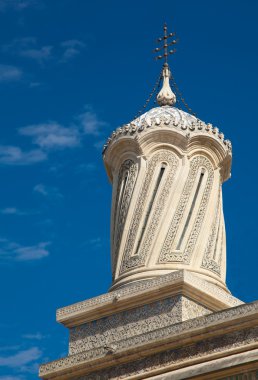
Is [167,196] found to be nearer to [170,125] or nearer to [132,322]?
[170,125]

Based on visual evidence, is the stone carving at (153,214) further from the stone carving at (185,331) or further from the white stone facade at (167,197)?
the stone carving at (185,331)

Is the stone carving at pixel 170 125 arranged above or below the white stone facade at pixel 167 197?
above

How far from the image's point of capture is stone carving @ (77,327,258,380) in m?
16.5

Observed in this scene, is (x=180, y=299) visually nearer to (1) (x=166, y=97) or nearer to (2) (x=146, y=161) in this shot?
(2) (x=146, y=161)

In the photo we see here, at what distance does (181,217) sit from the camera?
1958cm

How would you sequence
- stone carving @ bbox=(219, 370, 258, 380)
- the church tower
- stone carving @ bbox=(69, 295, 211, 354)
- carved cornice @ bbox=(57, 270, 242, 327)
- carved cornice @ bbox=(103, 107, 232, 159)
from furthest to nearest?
1. carved cornice @ bbox=(103, 107, 232, 159)
2. carved cornice @ bbox=(57, 270, 242, 327)
3. stone carving @ bbox=(69, 295, 211, 354)
4. the church tower
5. stone carving @ bbox=(219, 370, 258, 380)

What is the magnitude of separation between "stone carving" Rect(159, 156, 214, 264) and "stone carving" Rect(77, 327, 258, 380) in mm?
2358

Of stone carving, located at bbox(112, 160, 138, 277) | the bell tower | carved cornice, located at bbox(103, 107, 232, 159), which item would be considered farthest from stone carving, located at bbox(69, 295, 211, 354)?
carved cornice, located at bbox(103, 107, 232, 159)

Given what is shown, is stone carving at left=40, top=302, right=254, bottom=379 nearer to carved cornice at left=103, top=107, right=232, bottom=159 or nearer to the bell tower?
the bell tower

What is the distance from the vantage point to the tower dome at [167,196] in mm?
19266

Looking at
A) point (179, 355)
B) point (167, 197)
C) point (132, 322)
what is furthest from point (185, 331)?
point (167, 197)

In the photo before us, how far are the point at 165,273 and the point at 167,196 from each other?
1667mm

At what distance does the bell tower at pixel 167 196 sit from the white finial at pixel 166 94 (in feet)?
2.37

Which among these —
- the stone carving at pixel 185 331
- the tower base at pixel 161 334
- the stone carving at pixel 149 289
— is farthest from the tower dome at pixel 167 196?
the stone carving at pixel 185 331
